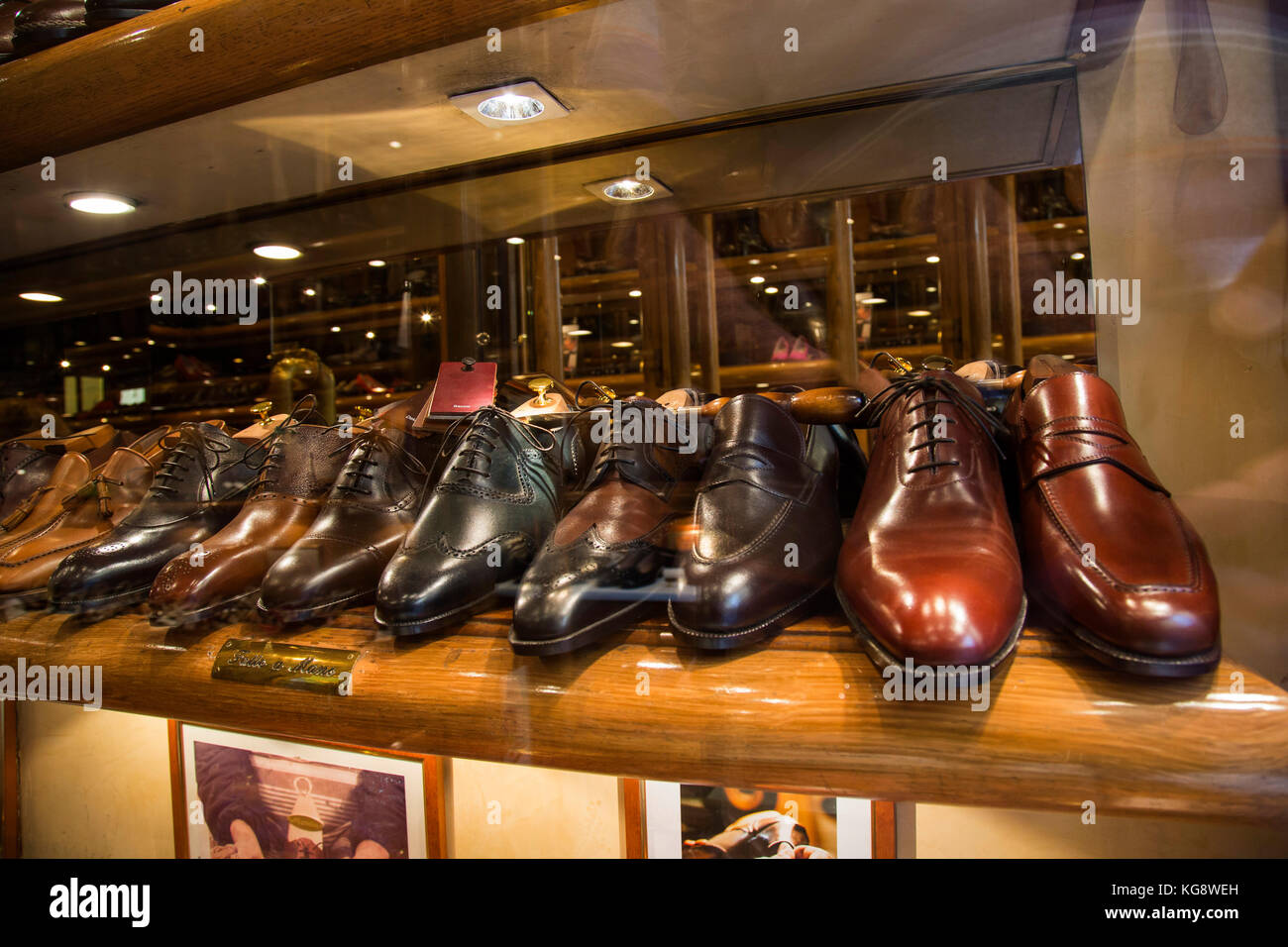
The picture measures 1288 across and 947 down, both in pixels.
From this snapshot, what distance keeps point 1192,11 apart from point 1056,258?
29cm

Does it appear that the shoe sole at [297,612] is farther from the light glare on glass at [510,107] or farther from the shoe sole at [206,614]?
the light glare on glass at [510,107]

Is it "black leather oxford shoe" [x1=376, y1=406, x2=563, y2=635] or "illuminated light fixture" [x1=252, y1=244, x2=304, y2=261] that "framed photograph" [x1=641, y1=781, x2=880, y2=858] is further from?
"illuminated light fixture" [x1=252, y1=244, x2=304, y2=261]

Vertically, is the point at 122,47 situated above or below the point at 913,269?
above

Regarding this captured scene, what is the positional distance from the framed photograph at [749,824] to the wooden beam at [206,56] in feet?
2.79

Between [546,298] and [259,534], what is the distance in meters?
0.59

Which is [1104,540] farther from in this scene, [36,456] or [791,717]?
[36,456]

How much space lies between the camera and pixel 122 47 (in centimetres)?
78

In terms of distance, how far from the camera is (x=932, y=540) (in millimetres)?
527

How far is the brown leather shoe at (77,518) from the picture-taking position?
2.70 ft

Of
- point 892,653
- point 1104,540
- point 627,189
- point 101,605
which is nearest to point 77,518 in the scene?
point 101,605

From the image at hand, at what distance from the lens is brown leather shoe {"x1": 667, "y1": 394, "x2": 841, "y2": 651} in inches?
21.0

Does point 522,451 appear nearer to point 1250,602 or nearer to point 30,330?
point 1250,602
